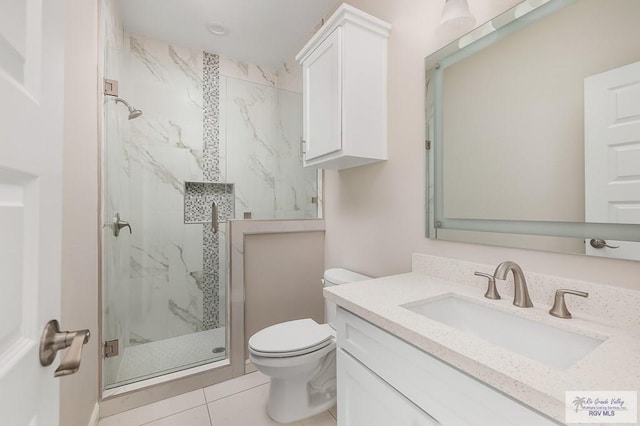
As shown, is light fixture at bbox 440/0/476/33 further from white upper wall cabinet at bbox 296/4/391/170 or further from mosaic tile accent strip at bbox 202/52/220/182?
mosaic tile accent strip at bbox 202/52/220/182

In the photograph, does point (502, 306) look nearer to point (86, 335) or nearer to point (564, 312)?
point (564, 312)

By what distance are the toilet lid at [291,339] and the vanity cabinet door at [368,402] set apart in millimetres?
377

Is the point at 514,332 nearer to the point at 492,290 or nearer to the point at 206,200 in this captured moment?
the point at 492,290

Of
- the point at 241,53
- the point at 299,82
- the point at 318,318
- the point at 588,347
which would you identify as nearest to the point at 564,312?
the point at 588,347

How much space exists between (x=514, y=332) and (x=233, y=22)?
2.62 m

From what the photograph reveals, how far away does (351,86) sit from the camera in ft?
4.77

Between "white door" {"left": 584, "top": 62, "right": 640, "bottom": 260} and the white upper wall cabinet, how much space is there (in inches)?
34.0

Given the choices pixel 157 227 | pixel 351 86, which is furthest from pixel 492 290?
pixel 157 227

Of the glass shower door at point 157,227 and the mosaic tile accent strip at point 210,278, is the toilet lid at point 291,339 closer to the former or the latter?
the glass shower door at point 157,227

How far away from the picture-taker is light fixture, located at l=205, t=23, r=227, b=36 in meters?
2.19

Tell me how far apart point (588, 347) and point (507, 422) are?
1.28 feet

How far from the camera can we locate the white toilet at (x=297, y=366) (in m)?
1.36

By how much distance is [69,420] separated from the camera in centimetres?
104

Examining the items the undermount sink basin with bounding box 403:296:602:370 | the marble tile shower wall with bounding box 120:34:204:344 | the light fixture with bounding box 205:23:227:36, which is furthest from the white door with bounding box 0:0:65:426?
the light fixture with bounding box 205:23:227:36
